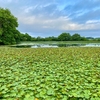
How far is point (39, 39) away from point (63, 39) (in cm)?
699

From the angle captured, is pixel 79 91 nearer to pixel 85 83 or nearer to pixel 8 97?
pixel 85 83

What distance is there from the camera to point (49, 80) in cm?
289

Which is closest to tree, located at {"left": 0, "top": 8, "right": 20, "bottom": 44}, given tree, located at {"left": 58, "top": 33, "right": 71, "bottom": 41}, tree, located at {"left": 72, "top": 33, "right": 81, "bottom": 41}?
tree, located at {"left": 58, "top": 33, "right": 71, "bottom": 41}

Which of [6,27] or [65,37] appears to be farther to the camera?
[65,37]

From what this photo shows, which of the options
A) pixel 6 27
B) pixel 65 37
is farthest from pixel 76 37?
pixel 6 27

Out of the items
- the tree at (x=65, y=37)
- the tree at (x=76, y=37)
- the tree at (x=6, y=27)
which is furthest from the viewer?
the tree at (x=65, y=37)

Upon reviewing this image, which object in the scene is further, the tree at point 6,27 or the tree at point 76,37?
the tree at point 76,37

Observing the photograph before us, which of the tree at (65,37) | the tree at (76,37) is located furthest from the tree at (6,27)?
the tree at (76,37)

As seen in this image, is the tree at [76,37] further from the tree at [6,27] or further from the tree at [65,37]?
the tree at [6,27]

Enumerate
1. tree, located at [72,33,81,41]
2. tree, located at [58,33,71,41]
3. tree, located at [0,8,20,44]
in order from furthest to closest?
tree, located at [58,33,71,41], tree, located at [72,33,81,41], tree, located at [0,8,20,44]

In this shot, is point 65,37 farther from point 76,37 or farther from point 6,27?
point 6,27

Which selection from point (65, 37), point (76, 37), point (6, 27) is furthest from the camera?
point (65, 37)

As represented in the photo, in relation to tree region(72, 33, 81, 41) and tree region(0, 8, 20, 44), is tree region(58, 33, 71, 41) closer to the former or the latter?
tree region(72, 33, 81, 41)

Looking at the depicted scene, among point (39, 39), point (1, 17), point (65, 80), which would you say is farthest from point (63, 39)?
point (65, 80)
